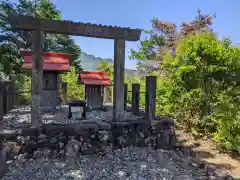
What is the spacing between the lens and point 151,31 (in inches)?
571

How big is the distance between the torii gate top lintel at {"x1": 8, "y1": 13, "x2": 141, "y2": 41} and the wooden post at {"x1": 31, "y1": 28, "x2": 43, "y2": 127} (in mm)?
173

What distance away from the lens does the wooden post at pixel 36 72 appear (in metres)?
4.32

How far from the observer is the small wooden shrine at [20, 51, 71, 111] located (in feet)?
20.4

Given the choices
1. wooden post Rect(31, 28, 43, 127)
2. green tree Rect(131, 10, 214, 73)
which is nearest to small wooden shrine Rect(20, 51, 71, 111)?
wooden post Rect(31, 28, 43, 127)

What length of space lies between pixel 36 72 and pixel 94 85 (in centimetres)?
243

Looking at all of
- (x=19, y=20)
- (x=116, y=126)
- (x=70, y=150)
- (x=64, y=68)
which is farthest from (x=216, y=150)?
(x=19, y=20)

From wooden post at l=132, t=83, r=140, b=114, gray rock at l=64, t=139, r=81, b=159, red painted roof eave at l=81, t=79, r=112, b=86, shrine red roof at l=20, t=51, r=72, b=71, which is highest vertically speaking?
shrine red roof at l=20, t=51, r=72, b=71

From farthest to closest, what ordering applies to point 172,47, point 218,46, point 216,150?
1. point 172,47
2. point 218,46
3. point 216,150

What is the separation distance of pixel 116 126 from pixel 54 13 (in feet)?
31.6

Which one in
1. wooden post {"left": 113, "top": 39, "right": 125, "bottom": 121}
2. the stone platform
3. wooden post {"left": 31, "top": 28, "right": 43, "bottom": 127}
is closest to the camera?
the stone platform

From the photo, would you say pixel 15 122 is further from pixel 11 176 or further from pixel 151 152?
pixel 151 152

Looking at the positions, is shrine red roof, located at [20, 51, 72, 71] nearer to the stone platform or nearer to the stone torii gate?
the stone platform

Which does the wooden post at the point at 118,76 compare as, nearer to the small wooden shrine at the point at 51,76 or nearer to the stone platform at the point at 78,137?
the stone platform at the point at 78,137

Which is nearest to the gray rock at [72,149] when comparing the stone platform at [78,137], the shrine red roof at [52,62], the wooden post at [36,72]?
the stone platform at [78,137]
